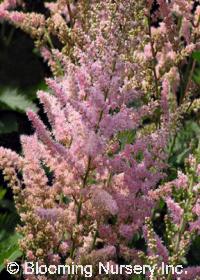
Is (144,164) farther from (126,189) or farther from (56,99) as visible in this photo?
(56,99)

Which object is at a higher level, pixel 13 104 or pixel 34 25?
pixel 13 104

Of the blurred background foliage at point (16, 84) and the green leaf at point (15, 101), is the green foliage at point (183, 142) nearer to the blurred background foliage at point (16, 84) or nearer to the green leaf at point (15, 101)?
the blurred background foliage at point (16, 84)

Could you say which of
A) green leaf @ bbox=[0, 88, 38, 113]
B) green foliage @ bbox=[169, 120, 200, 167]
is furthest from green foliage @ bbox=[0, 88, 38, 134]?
green foliage @ bbox=[169, 120, 200, 167]

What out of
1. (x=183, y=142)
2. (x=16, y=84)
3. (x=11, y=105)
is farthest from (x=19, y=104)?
(x=183, y=142)

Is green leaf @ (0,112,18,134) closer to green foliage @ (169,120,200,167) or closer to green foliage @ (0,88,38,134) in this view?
green foliage @ (0,88,38,134)

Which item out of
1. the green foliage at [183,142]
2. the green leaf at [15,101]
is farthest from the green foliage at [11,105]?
the green foliage at [183,142]

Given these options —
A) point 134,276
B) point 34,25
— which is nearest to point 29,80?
point 34,25

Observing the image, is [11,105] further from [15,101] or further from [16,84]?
[16,84]
